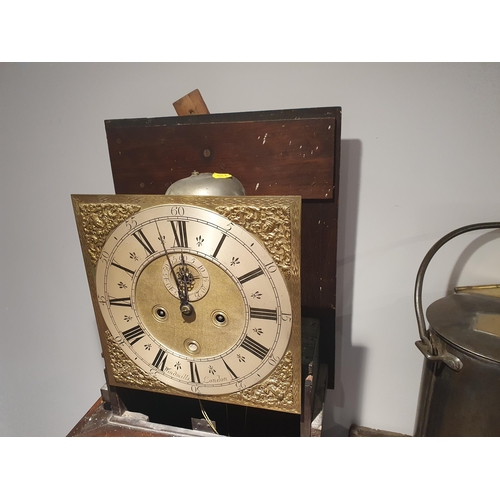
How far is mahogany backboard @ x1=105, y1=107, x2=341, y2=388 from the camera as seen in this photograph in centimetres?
78

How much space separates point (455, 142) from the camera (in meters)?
0.80

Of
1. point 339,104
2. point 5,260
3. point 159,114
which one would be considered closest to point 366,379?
point 339,104

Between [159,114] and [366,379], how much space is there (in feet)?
3.31

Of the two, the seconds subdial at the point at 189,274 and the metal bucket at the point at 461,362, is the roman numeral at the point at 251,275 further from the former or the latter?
the metal bucket at the point at 461,362

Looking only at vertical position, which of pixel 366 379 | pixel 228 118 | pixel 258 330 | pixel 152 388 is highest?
pixel 228 118

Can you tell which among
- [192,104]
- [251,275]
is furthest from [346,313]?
[192,104]

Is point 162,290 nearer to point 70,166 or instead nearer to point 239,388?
point 239,388

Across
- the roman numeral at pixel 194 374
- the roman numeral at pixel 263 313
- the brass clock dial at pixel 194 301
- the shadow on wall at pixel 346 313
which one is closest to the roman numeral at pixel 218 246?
the brass clock dial at pixel 194 301

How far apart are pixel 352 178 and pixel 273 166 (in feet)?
0.70

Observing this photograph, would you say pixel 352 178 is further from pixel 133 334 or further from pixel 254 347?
pixel 133 334

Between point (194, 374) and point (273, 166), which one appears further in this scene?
point (273, 166)

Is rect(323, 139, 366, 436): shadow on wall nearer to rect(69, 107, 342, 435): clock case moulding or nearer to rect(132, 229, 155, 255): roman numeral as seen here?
rect(69, 107, 342, 435): clock case moulding

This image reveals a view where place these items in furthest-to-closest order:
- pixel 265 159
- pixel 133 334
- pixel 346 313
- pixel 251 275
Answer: pixel 346 313
pixel 265 159
pixel 133 334
pixel 251 275

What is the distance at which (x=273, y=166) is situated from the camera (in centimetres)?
81
